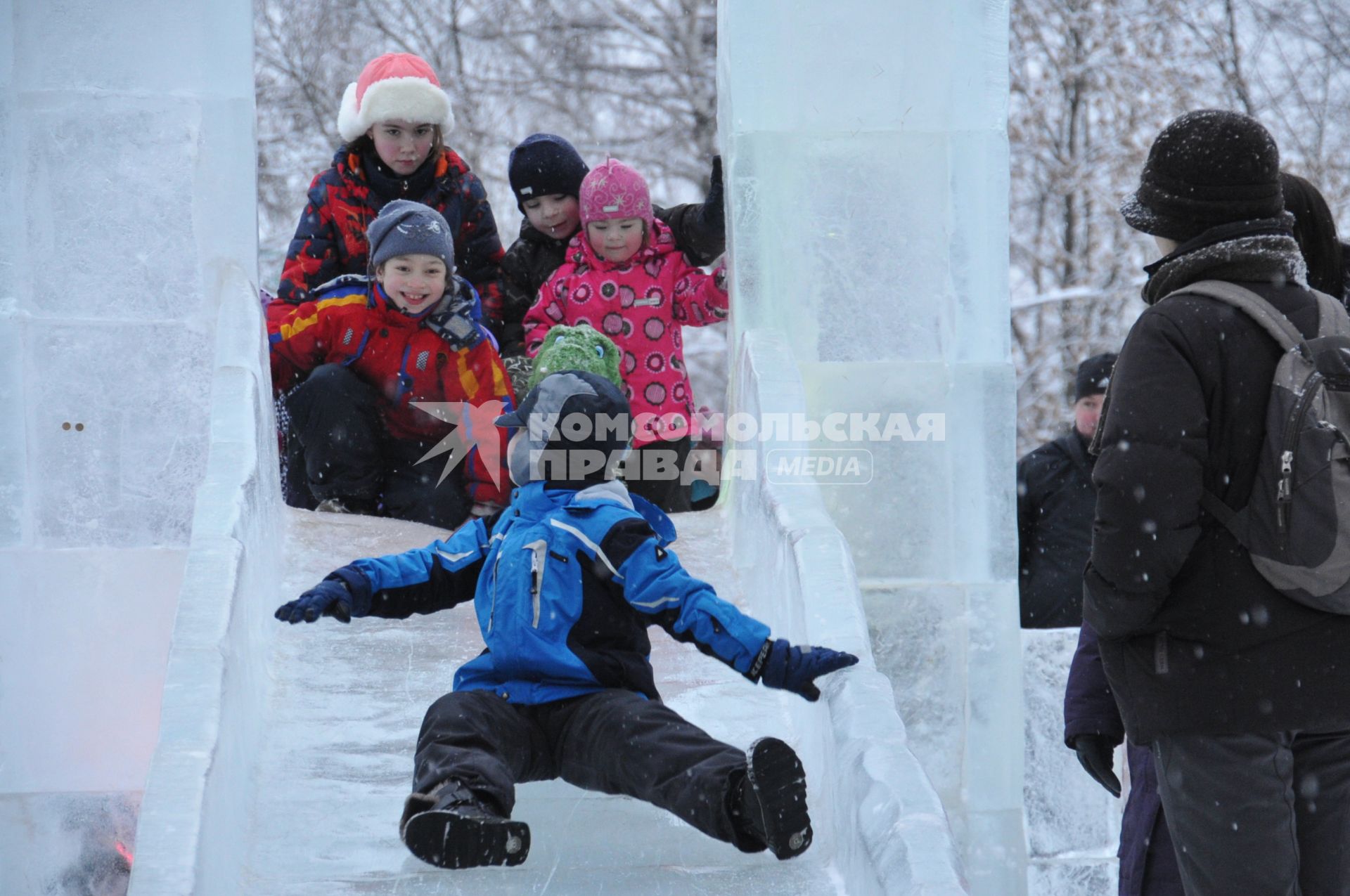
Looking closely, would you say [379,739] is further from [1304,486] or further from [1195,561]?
[1304,486]

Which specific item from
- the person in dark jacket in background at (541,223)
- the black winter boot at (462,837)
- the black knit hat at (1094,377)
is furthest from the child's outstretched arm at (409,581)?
the black knit hat at (1094,377)

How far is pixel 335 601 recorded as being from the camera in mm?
3008

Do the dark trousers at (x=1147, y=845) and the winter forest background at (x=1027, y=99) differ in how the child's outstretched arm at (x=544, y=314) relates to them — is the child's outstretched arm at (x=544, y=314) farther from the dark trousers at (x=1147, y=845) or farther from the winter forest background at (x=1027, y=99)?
the winter forest background at (x=1027, y=99)

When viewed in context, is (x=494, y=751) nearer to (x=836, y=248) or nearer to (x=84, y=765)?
(x=84, y=765)

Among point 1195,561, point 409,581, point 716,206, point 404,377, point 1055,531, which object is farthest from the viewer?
point 1055,531

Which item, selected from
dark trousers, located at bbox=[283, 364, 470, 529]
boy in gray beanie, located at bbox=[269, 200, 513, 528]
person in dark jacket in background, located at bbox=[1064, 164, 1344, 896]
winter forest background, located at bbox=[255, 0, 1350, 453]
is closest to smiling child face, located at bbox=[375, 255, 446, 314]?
boy in gray beanie, located at bbox=[269, 200, 513, 528]

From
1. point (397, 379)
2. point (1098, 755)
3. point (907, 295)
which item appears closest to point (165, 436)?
point (397, 379)

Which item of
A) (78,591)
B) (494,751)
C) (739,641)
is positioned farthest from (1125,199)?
(78,591)

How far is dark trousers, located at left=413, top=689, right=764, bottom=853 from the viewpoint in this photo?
2.76 metres

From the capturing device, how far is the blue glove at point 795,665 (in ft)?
9.36

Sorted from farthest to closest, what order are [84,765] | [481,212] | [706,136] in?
[706,136] → [481,212] → [84,765]

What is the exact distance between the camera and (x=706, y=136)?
13.8 metres

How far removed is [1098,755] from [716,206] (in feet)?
8.72

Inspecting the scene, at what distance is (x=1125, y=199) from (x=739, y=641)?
3.57 ft
